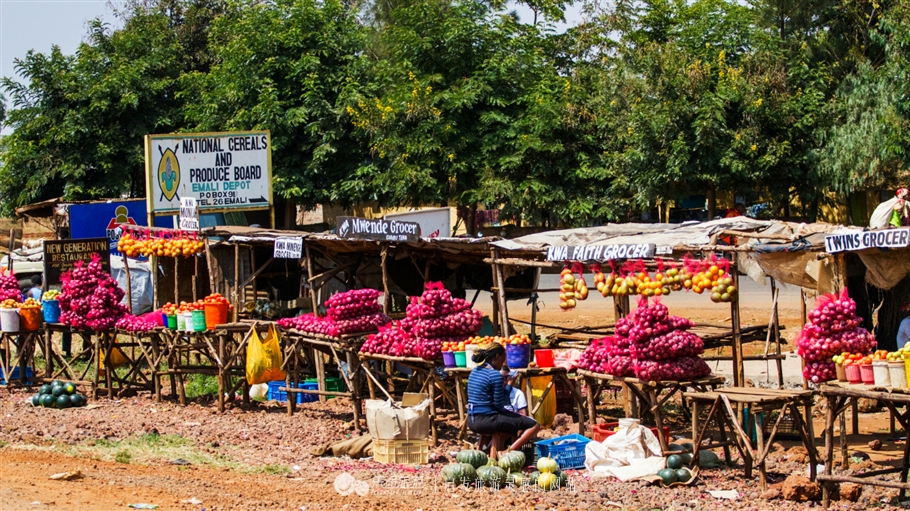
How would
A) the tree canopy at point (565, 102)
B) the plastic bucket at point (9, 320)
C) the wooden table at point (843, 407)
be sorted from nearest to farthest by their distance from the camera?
1. the wooden table at point (843, 407)
2. the plastic bucket at point (9, 320)
3. the tree canopy at point (565, 102)

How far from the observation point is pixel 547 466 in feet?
32.0

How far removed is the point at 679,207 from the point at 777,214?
287 inches

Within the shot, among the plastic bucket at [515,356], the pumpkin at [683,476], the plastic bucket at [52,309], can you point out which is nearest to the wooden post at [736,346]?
the pumpkin at [683,476]

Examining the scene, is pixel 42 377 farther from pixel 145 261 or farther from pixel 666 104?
pixel 666 104

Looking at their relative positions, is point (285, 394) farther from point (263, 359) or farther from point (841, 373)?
point (841, 373)

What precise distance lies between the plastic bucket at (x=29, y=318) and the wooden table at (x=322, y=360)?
4.71 metres

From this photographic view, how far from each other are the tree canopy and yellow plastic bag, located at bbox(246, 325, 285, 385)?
9629mm

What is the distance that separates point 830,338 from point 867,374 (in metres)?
0.69

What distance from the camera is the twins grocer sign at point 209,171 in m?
18.3

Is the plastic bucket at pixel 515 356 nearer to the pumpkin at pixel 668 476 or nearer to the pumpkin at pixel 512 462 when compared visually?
the pumpkin at pixel 512 462

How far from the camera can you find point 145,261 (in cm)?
2419

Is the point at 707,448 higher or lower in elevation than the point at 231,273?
lower

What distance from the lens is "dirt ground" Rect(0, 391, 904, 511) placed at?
29.5 ft

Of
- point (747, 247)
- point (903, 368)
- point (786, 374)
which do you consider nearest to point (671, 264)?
point (747, 247)
